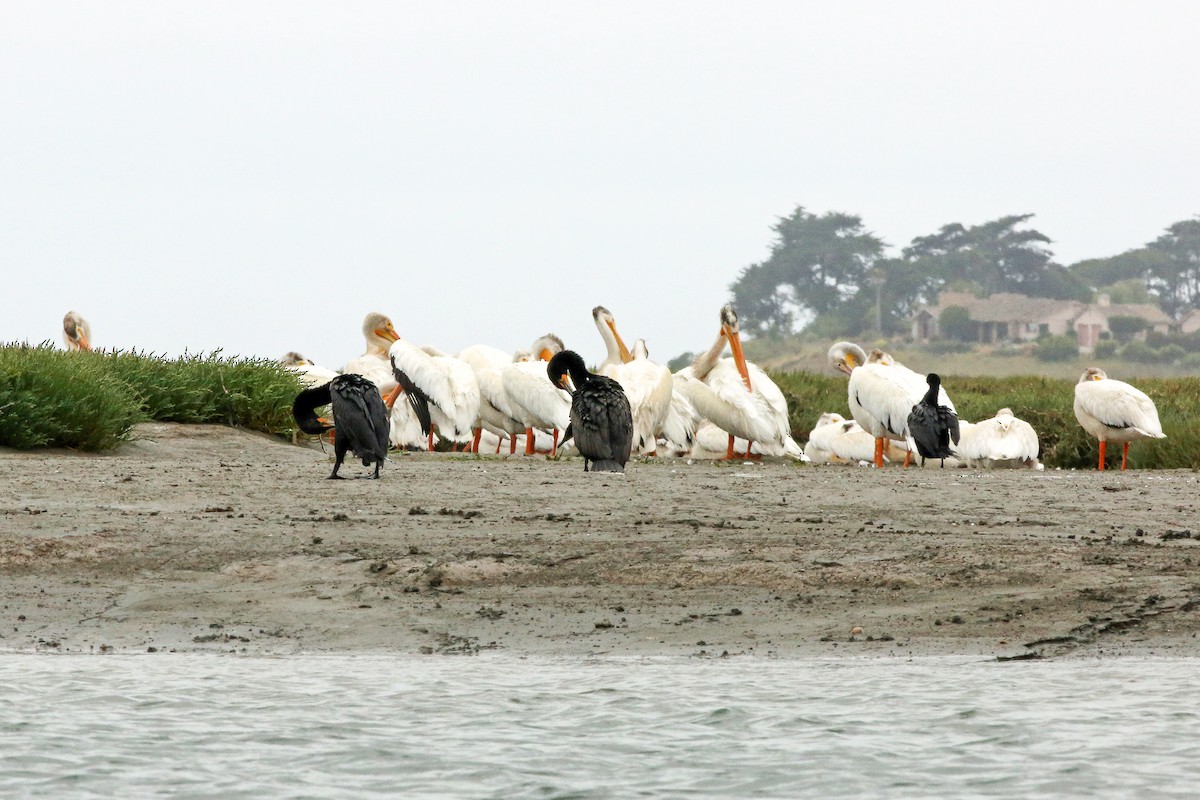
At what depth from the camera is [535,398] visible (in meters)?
18.5

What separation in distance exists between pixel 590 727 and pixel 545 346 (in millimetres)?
16730

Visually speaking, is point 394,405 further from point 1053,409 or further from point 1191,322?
point 1191,322

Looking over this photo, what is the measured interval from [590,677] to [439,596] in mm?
1423

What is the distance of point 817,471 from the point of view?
1357cm

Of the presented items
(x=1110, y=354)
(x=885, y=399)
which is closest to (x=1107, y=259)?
(x=1110, y=354)

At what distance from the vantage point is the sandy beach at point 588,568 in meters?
7.48

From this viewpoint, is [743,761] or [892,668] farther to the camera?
[892,668]

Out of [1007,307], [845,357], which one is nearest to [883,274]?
[1007,307]

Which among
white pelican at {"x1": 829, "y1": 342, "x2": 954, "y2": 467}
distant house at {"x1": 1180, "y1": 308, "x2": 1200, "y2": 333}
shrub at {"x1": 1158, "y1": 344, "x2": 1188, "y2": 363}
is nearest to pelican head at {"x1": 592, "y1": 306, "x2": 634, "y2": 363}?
white pelican at {"x1": 829, "y1": 342, "x2": 954, "y2": 467}

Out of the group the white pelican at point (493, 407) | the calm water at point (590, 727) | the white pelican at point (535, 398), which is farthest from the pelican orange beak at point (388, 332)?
the calm water at point (590, 727)

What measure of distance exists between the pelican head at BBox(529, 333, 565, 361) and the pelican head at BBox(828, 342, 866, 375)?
3.78m

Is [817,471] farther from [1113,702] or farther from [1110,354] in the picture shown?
[1110,354]

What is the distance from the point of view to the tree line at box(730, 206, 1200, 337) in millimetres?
109500

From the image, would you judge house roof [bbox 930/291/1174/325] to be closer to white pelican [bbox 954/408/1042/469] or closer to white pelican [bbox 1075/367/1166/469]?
white pelican [bbox 1075/367/1166/469]
